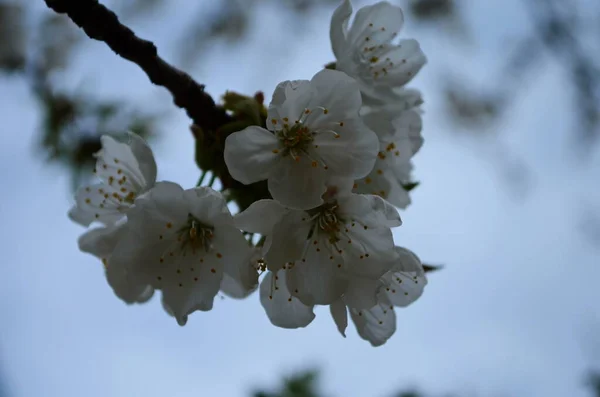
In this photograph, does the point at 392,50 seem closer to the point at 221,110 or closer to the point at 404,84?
the point at 404,84

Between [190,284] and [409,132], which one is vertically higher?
[409,132]

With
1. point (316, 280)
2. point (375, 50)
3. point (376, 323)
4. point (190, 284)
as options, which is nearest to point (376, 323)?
point (376, 323)

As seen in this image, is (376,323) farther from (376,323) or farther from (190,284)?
(190,284)

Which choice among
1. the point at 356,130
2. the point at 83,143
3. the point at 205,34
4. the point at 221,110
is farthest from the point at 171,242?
the point at 205,34

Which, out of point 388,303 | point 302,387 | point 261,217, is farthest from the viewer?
point 302,387

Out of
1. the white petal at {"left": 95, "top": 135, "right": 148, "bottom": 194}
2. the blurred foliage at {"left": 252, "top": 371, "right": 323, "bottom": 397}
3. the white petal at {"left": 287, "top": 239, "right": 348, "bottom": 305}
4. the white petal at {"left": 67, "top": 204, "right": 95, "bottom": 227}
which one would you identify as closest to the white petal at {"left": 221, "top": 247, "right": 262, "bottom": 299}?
the white petal at {"left": 287, "top": 239, "right": 348, "bottom": 305}

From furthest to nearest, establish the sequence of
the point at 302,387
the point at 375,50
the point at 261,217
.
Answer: the point at 302,387 < the point at 375,50 < the point at 261,217

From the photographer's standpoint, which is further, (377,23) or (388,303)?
(377,23)
